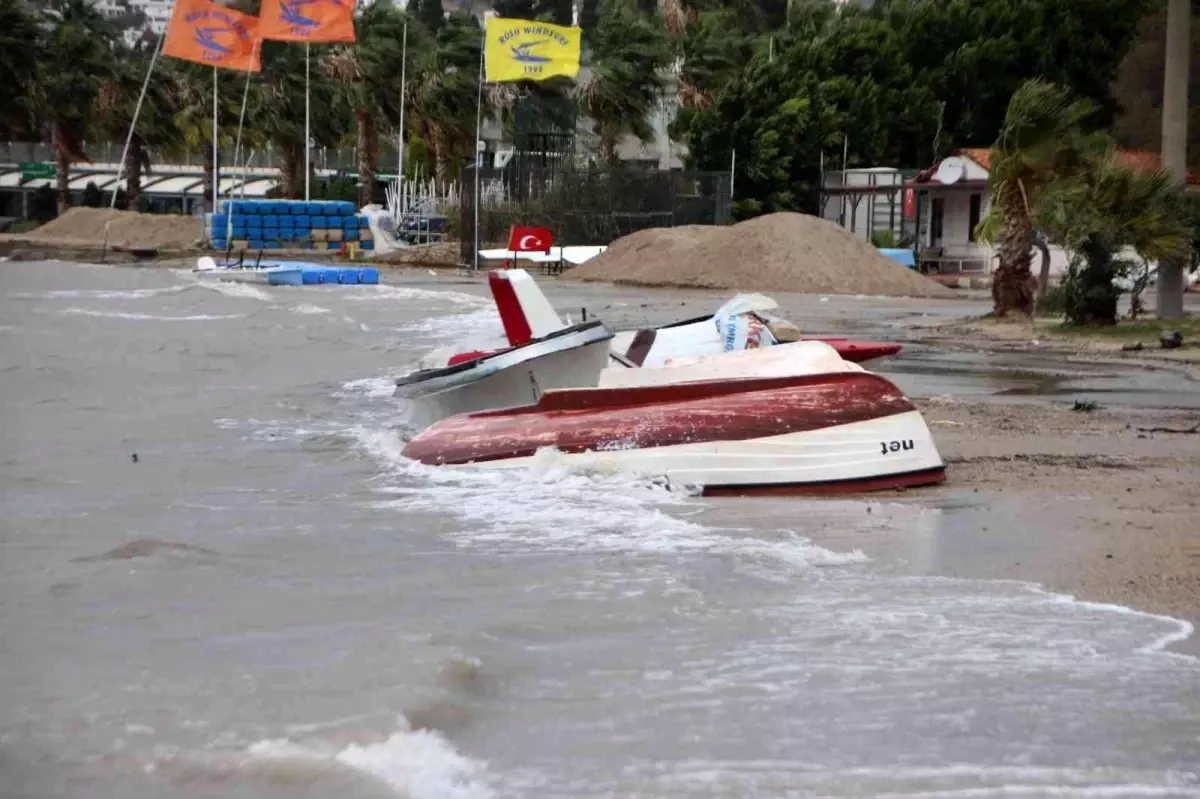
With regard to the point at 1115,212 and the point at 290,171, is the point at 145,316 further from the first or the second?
the point at 290,171

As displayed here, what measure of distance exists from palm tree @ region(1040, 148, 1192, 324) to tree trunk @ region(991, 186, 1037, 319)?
1.08m

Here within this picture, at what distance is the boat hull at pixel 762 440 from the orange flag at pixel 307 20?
34.9 m

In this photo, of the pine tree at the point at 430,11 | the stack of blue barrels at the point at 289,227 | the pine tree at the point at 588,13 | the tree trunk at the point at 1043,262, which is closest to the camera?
the tree trunk at the point at 1043,262

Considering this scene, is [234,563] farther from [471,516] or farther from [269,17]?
[269,17]

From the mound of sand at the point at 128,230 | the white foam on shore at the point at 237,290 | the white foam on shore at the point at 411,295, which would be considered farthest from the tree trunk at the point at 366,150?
the white foam on shore at the point at 411,295

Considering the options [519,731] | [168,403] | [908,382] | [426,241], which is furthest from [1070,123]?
[426,241]

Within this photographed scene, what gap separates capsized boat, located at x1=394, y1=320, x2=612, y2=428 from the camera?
11.7 metres

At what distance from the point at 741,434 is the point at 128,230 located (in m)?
54.0

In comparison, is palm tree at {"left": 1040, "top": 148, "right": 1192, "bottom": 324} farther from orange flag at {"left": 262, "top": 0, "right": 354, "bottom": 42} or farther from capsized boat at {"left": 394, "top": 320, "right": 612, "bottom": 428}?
orange flag at {"left": 262, "top": 0, "right": 354, "bottom": 42}

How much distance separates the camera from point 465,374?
11.8 meters

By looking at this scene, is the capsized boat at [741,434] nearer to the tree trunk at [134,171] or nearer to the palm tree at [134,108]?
the tree trunk at [134,171]

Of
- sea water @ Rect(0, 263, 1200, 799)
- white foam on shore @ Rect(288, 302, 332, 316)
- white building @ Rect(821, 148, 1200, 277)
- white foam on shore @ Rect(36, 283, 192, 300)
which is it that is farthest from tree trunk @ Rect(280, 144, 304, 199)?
sea water @ Rect(0, 263, 1200, 799)

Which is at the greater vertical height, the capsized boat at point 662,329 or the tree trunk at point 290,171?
the tree trunk at point 290,171

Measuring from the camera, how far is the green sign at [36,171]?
8494cm
